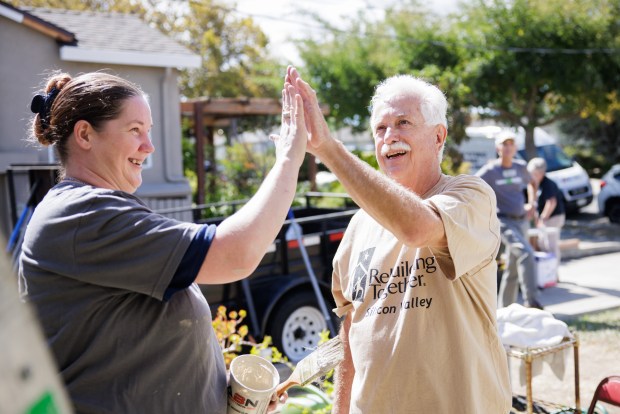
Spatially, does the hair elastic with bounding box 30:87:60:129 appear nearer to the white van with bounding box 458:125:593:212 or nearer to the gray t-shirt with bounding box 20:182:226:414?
the gray t-shirt with bounding box 20:182:226:414

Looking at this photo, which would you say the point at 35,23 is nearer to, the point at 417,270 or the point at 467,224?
the point at 417,270

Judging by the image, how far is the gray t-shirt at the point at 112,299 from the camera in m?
1.49

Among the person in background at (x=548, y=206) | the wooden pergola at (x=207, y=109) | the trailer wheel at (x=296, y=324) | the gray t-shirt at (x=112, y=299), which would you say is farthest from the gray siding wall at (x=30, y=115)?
the gray t-shirt at (x=112, y=299)

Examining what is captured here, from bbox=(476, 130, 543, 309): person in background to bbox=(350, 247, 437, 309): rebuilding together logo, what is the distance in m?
5.25

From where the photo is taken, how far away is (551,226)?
9719 millimetres

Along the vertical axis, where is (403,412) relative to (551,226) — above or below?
above

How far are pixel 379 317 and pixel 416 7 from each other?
58.5 ft

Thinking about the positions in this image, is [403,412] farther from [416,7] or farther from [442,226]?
[416,7]

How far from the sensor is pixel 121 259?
149 centimetres

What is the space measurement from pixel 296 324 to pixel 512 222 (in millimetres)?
2978

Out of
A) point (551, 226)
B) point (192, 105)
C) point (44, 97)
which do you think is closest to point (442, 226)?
point (44, 97)

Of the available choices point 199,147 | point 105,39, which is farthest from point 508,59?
point 105,39

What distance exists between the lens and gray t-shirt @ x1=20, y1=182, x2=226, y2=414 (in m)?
1.49

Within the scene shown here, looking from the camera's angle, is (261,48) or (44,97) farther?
(261,48)
